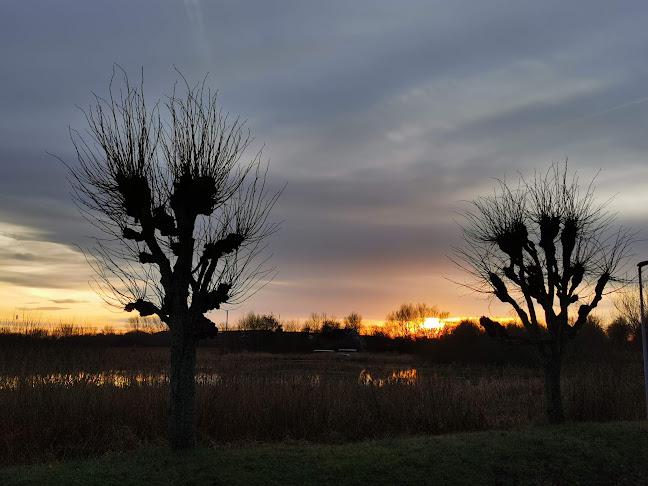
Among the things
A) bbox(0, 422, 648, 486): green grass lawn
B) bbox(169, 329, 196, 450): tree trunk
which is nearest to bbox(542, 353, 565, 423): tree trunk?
bbox(0, 422, 648, 486): green grass lawn

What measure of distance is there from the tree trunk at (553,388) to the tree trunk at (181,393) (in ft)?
30.9

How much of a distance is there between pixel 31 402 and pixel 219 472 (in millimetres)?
7894

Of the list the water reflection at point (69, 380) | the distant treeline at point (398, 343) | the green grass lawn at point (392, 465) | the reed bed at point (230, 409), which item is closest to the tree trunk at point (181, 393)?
the green grass lawn at point (392, 465)

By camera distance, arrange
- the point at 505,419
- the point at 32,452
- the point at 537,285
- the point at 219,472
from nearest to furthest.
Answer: the point at 219,472, the point at 32,452, the point at 537,285, the point at 505,419

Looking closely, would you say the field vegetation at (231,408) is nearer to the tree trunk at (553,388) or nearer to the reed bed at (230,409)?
the reed bed at (230,409)

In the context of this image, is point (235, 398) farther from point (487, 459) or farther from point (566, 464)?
point (566, 464)

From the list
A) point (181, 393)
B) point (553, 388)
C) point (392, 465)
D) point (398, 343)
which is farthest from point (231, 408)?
point (398, 343)

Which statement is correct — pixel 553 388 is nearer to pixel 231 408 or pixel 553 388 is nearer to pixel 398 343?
pixel 231 408

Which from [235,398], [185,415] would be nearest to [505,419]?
[235,398]

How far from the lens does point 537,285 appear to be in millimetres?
15727

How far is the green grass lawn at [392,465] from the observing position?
9.16 m

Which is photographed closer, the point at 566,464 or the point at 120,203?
the point at 566,464

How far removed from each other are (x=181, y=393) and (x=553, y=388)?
977cm

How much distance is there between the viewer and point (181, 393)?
34.7 ft
